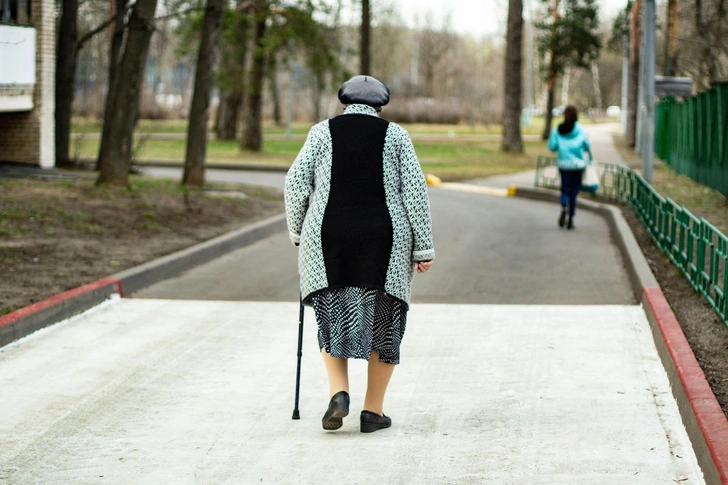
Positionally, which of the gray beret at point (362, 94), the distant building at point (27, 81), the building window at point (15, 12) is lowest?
the gray beret at point (362, 94)

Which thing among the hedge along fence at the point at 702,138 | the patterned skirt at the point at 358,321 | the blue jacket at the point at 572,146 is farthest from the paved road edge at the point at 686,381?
the hedge along fence at the point at 702,138

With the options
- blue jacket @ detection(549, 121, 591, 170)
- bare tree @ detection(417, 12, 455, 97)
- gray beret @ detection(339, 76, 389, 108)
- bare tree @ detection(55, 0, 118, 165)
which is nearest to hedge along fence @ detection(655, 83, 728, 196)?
blue jacket @ detection(549, 121, 591, 170)

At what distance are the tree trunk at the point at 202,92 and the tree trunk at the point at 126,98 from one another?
2.75m

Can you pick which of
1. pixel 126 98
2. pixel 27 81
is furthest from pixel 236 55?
pixel 126 98

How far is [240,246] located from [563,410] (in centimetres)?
845

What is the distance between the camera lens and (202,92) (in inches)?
813

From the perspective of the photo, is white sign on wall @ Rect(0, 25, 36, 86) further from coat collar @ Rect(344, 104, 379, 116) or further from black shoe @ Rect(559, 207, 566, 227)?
coat collar @ Rect(344, 104, 379, 116)

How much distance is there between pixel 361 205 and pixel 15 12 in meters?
18.7

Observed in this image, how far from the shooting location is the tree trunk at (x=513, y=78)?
37844mm

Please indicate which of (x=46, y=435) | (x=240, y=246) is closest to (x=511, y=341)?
(x=46, y=435)

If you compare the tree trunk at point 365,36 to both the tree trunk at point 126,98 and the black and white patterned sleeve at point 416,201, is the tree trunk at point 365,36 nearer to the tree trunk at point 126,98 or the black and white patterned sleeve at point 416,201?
the tree trunk at point 126,98

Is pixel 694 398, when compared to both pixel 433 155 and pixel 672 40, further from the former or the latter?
pixel 433 155

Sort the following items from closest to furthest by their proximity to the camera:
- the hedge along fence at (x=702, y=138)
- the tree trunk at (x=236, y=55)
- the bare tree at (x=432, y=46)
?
1. the hedge along fence at (x=702, y=138)
2. the tree trunk at (x=236, y=55)
3. the bare tree at (x=432, y=46)

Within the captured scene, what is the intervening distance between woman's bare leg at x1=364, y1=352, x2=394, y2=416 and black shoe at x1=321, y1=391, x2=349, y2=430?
173mm
